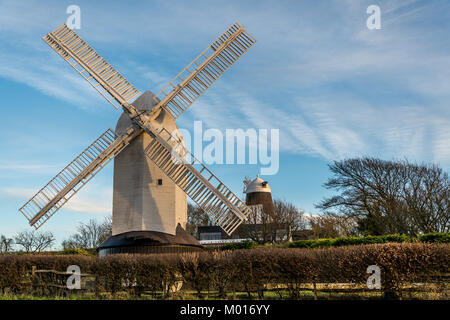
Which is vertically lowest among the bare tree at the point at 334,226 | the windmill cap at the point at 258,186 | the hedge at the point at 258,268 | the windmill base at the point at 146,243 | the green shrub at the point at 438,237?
the hedge at the point at 258,268

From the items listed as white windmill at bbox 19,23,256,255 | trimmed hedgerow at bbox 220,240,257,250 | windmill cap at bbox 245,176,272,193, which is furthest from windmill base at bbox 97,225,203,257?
windmill cap at bbox 245,176,272,193

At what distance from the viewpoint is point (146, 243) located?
16.7 metres

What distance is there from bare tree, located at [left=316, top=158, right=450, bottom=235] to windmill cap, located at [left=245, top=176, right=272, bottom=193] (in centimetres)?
1826

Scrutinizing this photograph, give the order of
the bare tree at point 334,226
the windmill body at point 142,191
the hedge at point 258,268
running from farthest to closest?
the bare tree at point 334,226 → the windmill body at point 142,191 → the hedge at point 258,268

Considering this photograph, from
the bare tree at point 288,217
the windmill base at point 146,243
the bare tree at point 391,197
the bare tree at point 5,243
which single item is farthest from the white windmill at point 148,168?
the bare tree at point 5,243

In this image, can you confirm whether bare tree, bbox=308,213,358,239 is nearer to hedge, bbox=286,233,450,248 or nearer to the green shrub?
hedge, bbox=286,233,450,248

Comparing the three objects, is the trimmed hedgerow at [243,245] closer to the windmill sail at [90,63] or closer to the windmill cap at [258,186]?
the windmill sail at [90,63]

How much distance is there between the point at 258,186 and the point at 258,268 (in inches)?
1545

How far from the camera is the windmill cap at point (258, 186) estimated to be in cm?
5128

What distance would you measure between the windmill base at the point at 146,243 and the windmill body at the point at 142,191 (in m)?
0.27

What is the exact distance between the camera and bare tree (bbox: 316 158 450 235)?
1083 inches

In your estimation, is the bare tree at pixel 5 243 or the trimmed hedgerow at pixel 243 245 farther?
the bare tree at pixel 5 243
